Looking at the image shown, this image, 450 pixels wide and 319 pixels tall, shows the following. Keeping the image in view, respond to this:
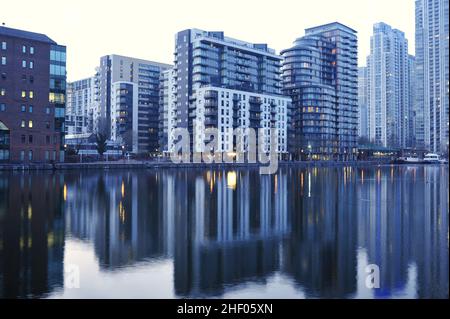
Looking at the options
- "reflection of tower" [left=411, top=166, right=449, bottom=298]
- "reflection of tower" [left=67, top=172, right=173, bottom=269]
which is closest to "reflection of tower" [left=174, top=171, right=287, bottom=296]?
"reflection of tower" [left=67, top=172, right=173, bottom=269]

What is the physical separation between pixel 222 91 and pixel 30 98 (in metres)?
78.7

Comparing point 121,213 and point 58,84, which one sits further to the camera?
point 58,84

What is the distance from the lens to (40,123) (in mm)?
101000

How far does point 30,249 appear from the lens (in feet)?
58.8

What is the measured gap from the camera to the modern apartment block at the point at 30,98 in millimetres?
96188

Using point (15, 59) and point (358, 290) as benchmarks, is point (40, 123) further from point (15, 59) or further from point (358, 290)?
point (358, 290)

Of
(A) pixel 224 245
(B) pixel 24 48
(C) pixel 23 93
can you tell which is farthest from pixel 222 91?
(A) pixel 224 245

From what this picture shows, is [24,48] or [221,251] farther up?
[24,48]

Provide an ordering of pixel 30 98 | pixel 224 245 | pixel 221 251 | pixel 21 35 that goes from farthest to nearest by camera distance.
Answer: pixel 21 35
pixel 30 98
pixel 224 245
pixel 221 251

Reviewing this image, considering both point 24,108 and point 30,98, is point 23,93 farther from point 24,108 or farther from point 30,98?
point 24,108

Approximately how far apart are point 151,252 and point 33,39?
97837 mm

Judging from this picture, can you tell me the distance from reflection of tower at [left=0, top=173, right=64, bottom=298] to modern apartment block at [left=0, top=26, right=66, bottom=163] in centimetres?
7171

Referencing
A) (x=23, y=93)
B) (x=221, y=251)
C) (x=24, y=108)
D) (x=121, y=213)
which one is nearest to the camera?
(x=221, y=251)
